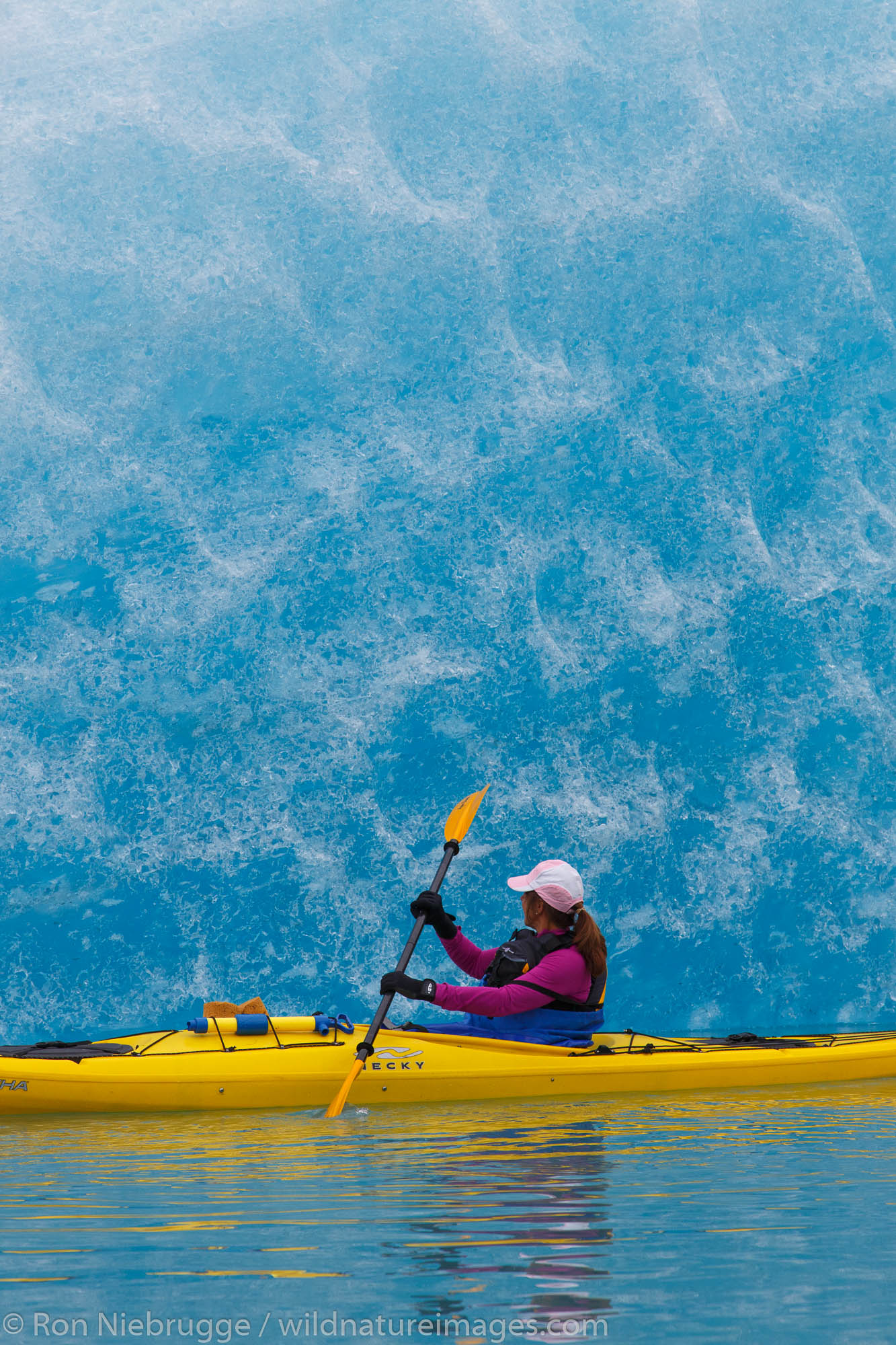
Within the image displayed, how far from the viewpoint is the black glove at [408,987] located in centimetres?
434

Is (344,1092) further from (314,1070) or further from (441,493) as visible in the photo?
(441,493)

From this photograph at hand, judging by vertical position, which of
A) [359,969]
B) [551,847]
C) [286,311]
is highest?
[286,311]

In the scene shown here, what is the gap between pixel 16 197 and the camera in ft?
28.7

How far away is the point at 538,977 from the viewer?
4.51 m

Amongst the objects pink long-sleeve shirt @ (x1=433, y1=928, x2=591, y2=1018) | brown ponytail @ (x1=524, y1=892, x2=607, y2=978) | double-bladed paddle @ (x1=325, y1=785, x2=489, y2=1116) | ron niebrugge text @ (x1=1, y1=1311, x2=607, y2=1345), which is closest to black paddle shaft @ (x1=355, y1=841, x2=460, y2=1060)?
double-bladed paddle @ (x1=325, y1=785, x2=489, y2=1116)

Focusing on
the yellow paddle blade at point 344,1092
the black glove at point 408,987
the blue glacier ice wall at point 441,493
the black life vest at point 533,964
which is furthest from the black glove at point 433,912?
the blue glacier ice wall at point 441,493

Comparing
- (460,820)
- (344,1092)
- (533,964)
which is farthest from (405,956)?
(460,820)

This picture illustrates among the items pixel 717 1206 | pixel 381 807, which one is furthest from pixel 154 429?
pixel 717 1206

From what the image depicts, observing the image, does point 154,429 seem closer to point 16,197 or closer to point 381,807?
point 16,197

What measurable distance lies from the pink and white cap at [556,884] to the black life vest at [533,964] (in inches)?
4.7

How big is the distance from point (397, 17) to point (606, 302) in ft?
9.01

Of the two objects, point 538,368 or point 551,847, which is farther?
point 538,368

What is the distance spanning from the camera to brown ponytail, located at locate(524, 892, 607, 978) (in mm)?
4551

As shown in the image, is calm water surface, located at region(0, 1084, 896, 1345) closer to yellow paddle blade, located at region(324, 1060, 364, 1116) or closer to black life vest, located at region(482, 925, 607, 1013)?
yellow paddle blade, located at region(324, 1060, 364, 1116)
